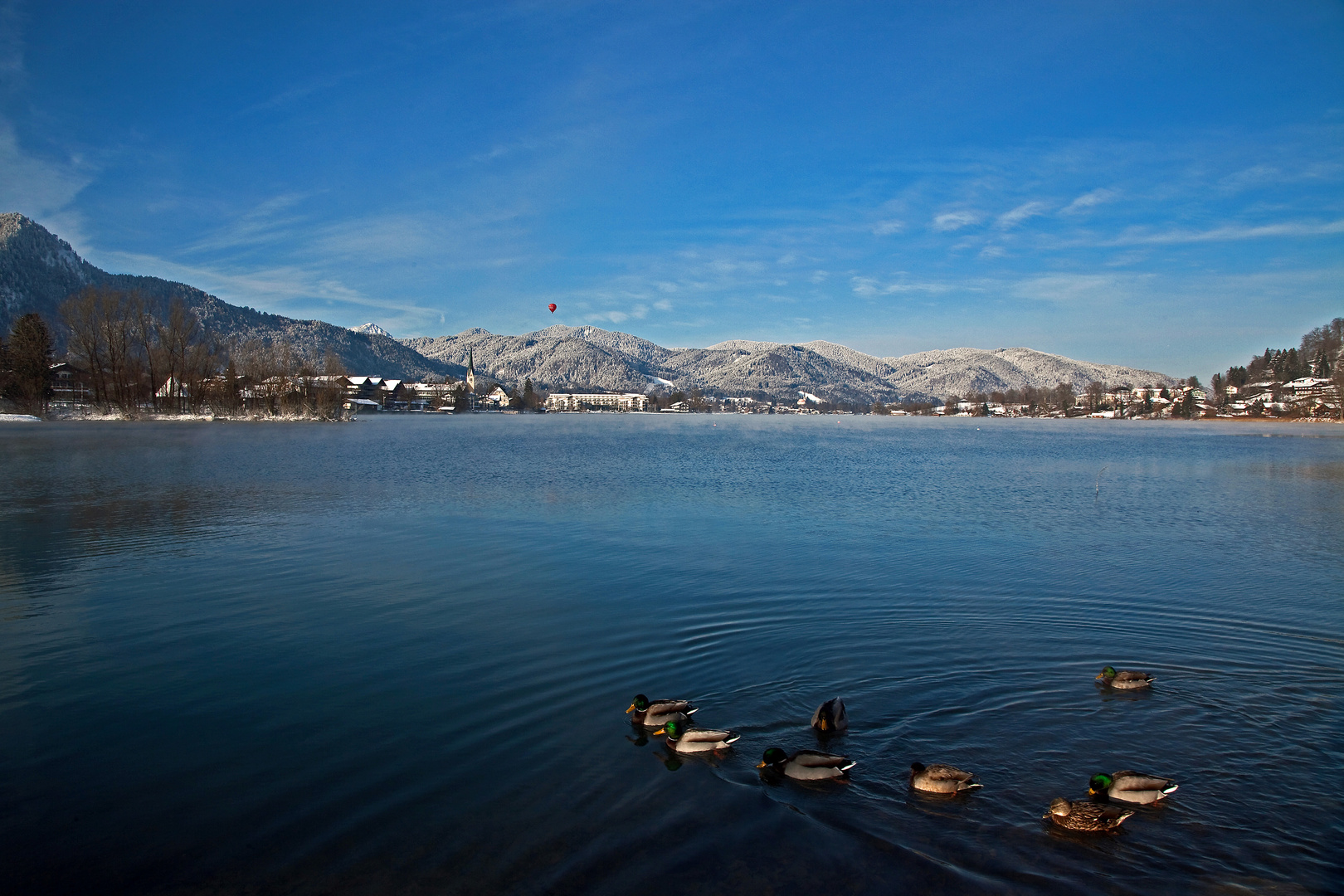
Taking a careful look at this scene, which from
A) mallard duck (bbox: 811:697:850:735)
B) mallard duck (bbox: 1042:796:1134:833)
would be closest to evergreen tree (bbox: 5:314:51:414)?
mallard duck (bbox: 811:697:850:735)

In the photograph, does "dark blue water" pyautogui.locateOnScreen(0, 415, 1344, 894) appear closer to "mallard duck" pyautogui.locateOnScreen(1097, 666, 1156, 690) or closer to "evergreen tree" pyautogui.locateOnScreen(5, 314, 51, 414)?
"mallard duck" pyautogui.locateOnScreen(1097, 666, 1156, 690)

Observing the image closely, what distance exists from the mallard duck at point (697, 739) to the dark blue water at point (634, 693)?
0.20 metres

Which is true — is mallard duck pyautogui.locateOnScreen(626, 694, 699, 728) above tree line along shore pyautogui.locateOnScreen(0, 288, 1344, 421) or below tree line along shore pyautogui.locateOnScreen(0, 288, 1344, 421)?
below

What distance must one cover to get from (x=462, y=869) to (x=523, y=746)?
1.99 m

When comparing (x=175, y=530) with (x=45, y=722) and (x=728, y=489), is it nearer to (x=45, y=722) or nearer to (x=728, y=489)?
(x=45, y=722)

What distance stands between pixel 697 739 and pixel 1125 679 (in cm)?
569

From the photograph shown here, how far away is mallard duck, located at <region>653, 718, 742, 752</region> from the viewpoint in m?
7.57

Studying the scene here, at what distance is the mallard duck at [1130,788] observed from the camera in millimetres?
6594

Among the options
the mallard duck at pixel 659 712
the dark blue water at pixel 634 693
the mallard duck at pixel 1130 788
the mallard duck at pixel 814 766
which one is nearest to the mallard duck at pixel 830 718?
the dark blue water at pixel 634 693

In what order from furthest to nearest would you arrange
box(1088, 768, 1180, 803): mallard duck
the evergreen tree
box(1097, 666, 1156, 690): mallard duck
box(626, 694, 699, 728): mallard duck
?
the evergreen tree, box(1097, 666, 1156, 690): mallard duck, box(626, 694, 699, 728): mallard duck, box(1088, 768, 1180, 803): mallard duck

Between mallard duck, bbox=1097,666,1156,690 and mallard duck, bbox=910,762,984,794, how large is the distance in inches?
144

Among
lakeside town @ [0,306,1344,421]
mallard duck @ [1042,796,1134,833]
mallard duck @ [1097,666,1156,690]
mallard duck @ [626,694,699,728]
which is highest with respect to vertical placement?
lakeside town @ [0,306,1344,421]

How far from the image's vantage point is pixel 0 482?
27234 mm

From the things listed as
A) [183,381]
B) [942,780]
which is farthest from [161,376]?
[942,780]
